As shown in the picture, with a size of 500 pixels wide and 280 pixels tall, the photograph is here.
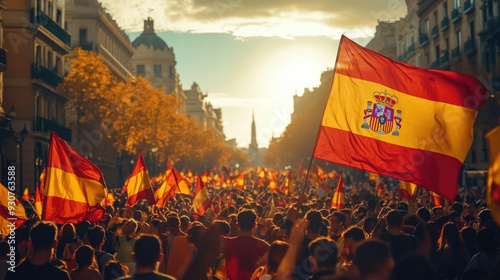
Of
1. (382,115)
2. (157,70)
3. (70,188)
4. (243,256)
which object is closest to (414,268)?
(243,256)

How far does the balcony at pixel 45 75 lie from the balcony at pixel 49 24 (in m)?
2.44

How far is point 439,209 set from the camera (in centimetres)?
1290

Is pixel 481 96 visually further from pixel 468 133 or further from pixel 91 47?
pixel 91 47

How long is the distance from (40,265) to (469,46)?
4637 centimetres

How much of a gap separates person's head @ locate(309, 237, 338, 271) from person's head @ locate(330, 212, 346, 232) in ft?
14.1

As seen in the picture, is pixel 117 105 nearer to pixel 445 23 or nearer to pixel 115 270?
pixel 445 23

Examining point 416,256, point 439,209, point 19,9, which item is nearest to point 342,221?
point 439,209

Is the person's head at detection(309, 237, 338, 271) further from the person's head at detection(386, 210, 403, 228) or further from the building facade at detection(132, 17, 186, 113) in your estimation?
the building facade at detection(132, 17, 186, 113)

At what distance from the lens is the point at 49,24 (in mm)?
46969

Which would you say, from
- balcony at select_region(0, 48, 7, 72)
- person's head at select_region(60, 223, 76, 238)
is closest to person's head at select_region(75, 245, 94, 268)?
person's head at select_region(60, 223, 76, 238)

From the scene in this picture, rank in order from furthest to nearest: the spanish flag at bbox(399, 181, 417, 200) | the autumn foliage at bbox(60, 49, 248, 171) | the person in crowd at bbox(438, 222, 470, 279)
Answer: the autumn foliage at bbox(60, 49, 248, 171) → the spanish flag at bbox(399, 181, 417, 200) → the person in crowd at bbox(438, 222, 470, 279)

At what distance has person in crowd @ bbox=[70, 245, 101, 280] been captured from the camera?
7.39 metres

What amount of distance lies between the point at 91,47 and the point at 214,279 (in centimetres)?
5932

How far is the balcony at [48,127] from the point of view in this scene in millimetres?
45209
